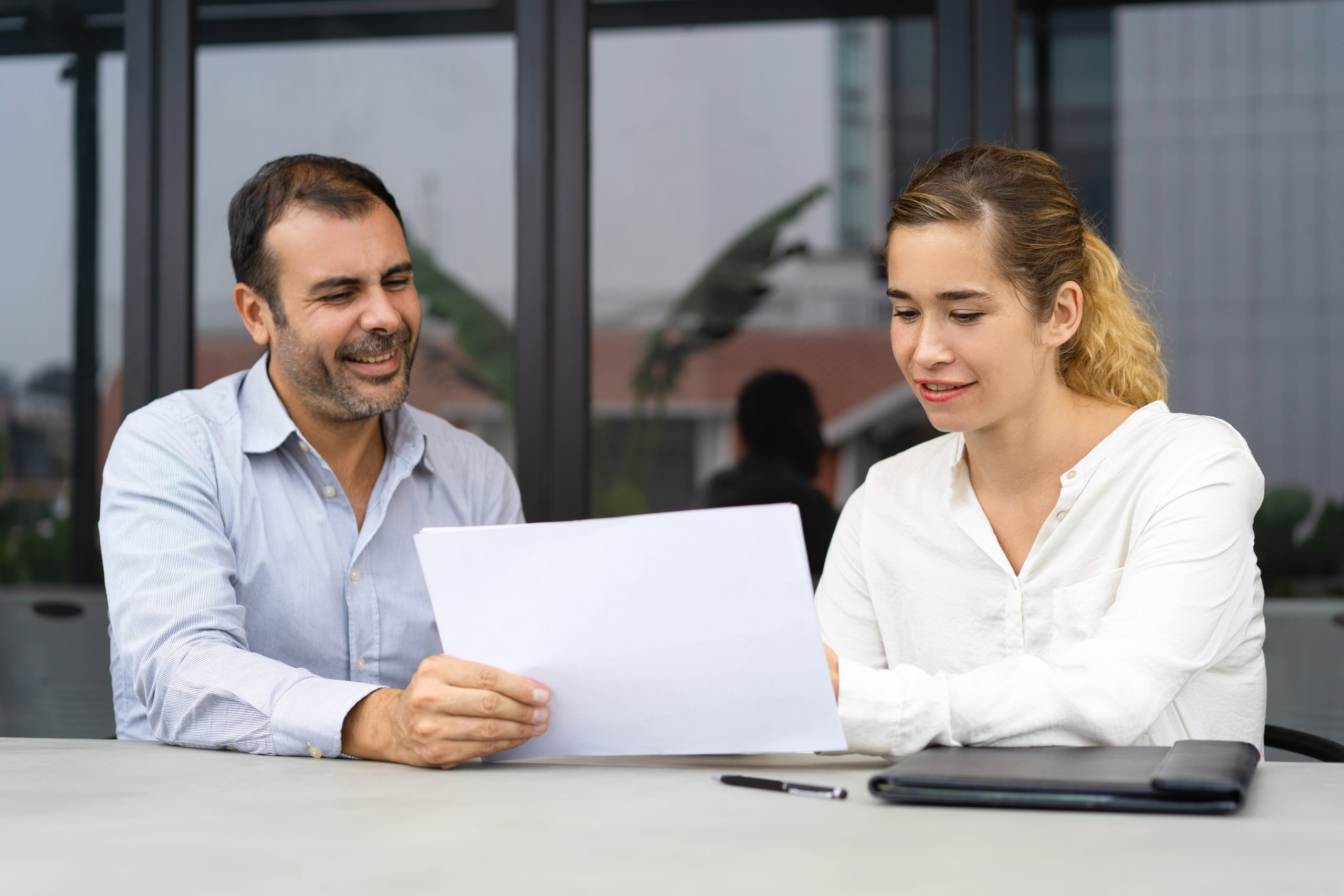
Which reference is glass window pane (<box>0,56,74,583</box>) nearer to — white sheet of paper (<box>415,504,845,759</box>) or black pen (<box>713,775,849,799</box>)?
white sheet of paper (<box>415,504,845,759</box>)

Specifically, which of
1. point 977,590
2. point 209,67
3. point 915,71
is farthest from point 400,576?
point 209,67

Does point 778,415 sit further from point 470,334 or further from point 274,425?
point 274,425

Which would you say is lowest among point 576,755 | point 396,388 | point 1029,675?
point 576,755

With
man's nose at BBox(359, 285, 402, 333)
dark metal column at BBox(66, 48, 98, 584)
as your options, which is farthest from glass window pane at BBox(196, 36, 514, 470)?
man's nose at BBox(359, 285, 402, 333)

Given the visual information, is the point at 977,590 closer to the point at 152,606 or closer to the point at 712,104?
the point at 152,606

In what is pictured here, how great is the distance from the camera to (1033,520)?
1.56m

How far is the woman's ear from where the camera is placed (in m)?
1.51

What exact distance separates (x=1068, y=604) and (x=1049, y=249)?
0.46 metres

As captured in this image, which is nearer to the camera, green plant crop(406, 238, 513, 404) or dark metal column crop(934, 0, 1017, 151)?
dark metal column crop(934, 0, 1017, 151)

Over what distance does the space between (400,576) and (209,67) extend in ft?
11.0

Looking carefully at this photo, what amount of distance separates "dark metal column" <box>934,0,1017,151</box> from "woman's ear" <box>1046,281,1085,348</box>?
0.70 m

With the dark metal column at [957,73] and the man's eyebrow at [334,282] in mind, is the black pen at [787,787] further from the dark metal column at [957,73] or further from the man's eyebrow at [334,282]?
the dark metal column at [957,73]

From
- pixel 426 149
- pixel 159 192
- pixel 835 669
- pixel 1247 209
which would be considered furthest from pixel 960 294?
pixel 426 149

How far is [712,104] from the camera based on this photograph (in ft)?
15.0
